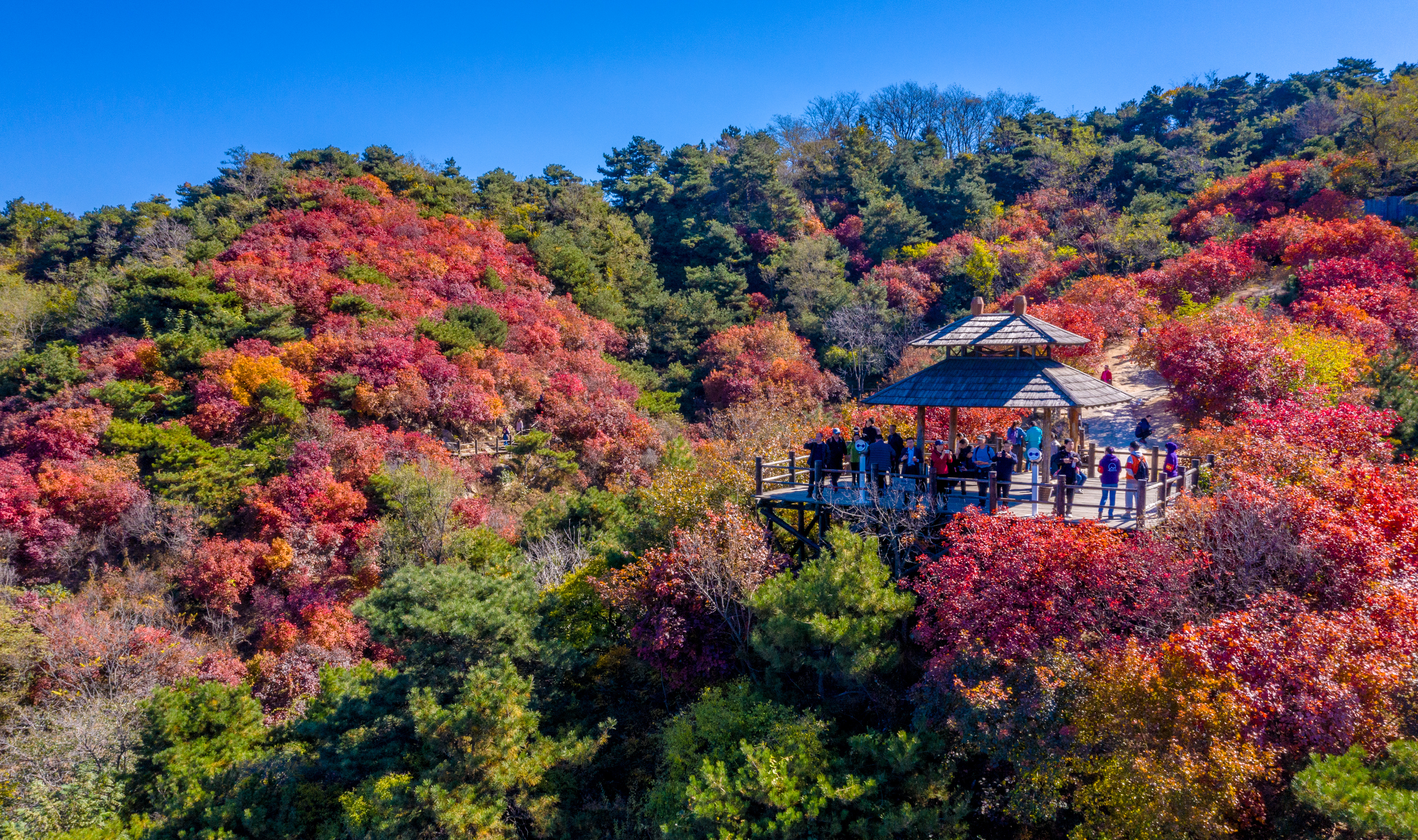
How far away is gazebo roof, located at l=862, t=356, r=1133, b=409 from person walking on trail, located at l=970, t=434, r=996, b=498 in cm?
79

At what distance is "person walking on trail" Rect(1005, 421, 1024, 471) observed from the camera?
13.9m

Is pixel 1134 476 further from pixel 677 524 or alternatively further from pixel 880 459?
pixel 677 524

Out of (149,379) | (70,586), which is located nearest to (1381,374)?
(70,586)

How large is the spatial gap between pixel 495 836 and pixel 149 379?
2363 centimetres

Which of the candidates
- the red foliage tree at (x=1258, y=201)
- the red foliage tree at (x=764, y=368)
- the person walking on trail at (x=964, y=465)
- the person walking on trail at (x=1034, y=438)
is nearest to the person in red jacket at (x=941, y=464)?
the person walking on trail at (x=964, y=465)

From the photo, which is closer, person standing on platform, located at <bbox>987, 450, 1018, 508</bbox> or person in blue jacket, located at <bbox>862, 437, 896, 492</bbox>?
person standing on platform, located at <bbox>987, 450, 1018, 508</bbox>

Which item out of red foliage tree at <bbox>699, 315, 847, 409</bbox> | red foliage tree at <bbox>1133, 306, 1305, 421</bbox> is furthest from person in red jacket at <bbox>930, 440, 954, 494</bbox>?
red foliage tree at <bbox>699, 315, 847, 409</bbox>

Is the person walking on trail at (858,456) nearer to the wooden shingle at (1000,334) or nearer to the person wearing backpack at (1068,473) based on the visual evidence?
the wooden shingle at (1000,334)

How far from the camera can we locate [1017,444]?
556 inches

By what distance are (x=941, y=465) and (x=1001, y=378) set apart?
1.83 metres

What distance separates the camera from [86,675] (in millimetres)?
17484

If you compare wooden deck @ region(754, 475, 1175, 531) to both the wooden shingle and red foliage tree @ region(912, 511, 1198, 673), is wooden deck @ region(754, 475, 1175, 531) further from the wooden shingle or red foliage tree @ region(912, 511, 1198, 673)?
the wooden shingle

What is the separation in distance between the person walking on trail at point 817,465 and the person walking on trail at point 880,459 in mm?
872

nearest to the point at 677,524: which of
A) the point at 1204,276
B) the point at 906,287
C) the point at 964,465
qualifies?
the point at 964,465
